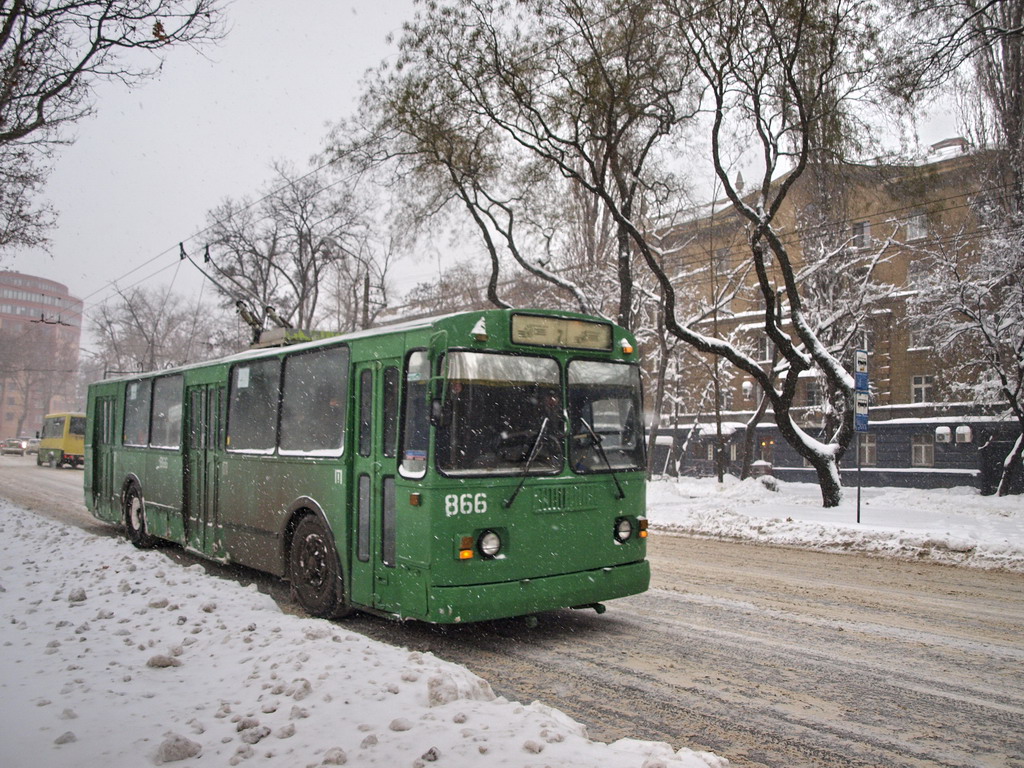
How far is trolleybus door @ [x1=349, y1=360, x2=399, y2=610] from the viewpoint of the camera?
6668 mm

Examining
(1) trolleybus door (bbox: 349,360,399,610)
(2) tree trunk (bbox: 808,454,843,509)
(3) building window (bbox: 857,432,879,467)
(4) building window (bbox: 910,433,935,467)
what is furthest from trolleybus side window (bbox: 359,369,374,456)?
(3) building window (bbox: 857,432,879,467)

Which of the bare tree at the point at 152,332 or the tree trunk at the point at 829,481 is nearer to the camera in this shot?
the tree trunk at the point at 829,481

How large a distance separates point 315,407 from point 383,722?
14.6 ft

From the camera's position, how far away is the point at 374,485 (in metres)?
6.87

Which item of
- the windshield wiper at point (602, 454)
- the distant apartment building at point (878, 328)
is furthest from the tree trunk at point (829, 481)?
the windshield wiper at point (602, 454)

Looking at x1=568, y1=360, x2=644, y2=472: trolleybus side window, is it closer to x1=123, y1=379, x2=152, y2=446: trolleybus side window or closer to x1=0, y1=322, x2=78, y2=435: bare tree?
x1=123, y1=379, x2=152, y2=446: trolleybus side window

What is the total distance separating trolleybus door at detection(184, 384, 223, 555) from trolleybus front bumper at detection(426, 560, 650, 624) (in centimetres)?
515

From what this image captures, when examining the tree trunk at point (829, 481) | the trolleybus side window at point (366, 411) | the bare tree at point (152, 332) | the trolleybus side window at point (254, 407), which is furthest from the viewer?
the bare tree at point (152, 332)

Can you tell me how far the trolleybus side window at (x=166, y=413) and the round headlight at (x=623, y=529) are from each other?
7.16 m

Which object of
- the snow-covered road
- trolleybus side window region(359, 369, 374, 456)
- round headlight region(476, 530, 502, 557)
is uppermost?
trolleybus side window region(359, 369, 374, 456)

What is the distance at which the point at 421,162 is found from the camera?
2183cm

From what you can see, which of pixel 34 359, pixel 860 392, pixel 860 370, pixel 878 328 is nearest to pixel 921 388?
pixel 878 328

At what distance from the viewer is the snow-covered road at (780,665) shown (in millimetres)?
4348

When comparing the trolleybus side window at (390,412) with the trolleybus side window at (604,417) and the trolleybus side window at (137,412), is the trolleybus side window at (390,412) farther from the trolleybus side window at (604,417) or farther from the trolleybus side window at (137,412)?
the trolleybus side window at (137,412)
